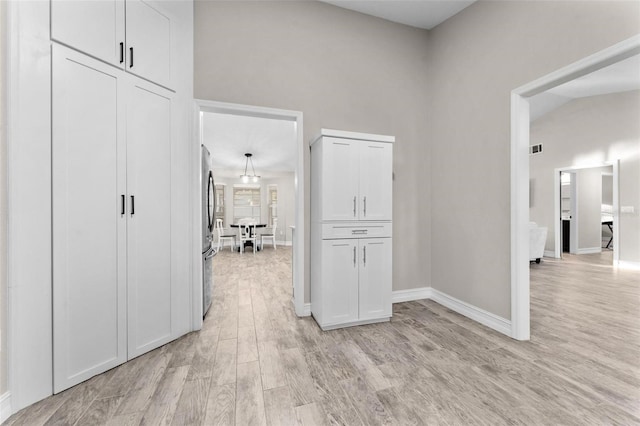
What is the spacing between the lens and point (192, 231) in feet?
8.21

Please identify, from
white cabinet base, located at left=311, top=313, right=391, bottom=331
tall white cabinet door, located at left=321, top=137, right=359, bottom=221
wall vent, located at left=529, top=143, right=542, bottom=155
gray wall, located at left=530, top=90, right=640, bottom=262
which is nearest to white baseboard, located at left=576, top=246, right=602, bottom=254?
gray wall, located at left=530, top=90, right=640, bottom=262

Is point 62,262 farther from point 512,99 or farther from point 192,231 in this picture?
point 512,99

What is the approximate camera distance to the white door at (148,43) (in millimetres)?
2020

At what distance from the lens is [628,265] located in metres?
5.44

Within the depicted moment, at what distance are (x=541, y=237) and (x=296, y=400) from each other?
6569mm

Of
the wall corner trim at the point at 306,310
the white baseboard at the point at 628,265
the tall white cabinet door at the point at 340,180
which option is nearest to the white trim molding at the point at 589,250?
the white baseboard at the point at 628,265

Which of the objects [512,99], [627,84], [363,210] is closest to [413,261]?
[363,210]

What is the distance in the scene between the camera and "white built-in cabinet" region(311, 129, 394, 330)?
2.54 metres

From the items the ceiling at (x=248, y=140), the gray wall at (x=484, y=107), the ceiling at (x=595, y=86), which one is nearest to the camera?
the gray wall at (x=484, y=107)

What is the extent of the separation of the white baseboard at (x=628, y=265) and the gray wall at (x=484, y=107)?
17.0 feet

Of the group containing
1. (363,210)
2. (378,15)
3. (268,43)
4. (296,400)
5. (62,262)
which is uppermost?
(378,15)

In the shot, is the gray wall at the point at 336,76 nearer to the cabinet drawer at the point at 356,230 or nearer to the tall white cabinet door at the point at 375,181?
the cabinet drawer at the point at 356,230

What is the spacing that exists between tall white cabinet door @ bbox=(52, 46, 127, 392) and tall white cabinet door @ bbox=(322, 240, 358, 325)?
1631 mm

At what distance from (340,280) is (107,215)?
77.3 inches
